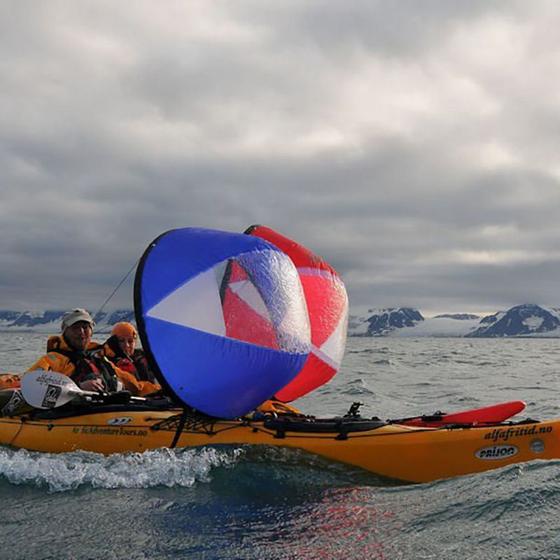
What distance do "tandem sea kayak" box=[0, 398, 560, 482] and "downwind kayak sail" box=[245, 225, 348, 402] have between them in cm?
181

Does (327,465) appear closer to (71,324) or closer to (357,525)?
(357,525)

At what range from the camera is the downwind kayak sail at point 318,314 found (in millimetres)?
9188

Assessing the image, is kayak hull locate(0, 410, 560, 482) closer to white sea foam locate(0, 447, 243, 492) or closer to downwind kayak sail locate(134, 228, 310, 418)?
white sea foam locate(0, 447, 243, 492)

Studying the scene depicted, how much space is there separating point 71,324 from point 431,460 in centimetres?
442

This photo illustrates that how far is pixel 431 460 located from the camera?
617cm

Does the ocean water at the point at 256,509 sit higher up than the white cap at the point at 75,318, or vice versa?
the white cap at the point at 75,318

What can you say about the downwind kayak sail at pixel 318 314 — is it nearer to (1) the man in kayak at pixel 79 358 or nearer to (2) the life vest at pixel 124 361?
(2) the life vest at pixel 124 361

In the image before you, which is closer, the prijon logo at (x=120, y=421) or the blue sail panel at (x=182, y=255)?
the blue sail panel at (x=182, y=255)

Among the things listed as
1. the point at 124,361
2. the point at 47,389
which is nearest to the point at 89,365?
the point at 47,389

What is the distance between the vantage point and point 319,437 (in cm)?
659

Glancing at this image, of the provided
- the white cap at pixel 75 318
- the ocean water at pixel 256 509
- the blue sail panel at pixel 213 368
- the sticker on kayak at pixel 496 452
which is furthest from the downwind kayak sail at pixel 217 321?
the sticker on kayak at pixel 496 452

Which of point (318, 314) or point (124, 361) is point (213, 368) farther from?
point (124, 361)

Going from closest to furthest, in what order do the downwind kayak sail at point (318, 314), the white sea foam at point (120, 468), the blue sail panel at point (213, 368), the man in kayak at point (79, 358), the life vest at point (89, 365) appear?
the white sea foam at point (120, 468) → the blue sail panel at point (213, 368) → the man in kayak at point (79, 358) → the life vest at point (89, 365) → the downwind kayak sail at point (318, 314)

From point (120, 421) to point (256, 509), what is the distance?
8.24 feet
